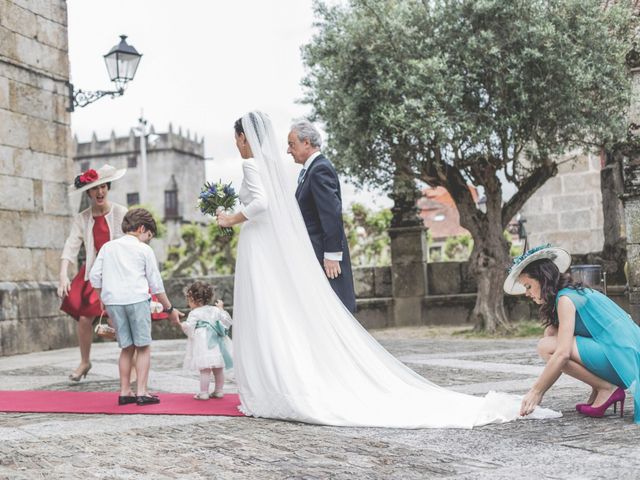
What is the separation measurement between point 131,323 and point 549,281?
2975 millimetres

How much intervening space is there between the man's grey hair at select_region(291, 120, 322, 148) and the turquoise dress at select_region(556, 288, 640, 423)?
2.00 m

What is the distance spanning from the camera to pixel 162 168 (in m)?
71.7

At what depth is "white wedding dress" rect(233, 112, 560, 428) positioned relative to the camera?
527cm

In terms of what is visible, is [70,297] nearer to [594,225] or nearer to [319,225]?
[319,225]

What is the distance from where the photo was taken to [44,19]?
12.5m

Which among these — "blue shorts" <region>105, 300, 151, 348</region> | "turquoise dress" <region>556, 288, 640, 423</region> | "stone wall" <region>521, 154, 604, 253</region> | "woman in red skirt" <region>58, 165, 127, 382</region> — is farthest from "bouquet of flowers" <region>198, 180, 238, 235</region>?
"stone wall" <region>521, 154, 604, 253</region>

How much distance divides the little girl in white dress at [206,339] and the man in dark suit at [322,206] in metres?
0.93

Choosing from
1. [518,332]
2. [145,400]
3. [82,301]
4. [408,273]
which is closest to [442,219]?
[408,273]

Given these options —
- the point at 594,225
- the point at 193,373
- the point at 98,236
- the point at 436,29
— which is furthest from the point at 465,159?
the point at 98,236

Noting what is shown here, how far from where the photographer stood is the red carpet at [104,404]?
224 inches

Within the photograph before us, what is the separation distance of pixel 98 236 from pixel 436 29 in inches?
291

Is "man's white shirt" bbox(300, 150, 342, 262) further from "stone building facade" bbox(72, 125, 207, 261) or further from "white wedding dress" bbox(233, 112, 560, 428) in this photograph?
"stone building facade" bbox(72, 125, 207, 261)

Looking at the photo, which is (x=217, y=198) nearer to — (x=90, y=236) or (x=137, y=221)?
(x=137, y=221)

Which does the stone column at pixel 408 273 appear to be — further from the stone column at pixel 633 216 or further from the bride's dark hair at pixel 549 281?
the bride's dark hair at pixel 549 281
